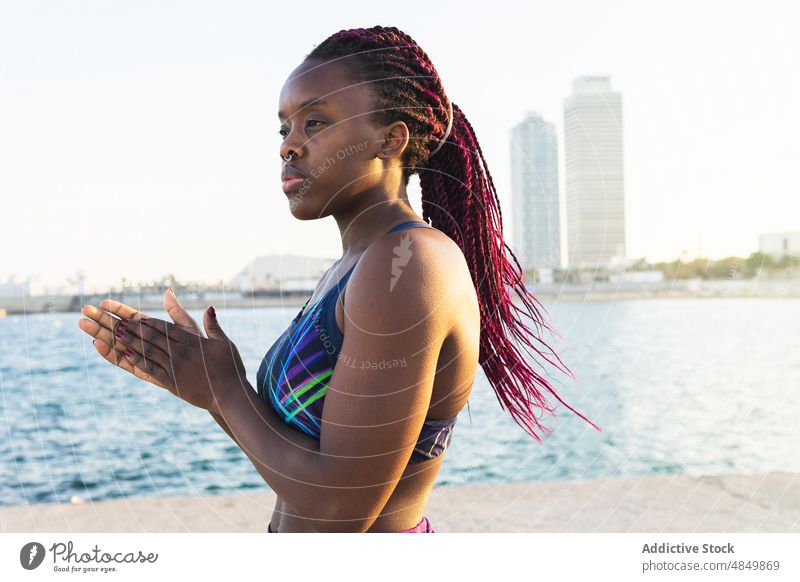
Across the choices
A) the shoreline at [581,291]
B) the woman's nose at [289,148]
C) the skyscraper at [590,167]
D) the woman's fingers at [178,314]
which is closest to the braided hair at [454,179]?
the woman's nose at [289,148]

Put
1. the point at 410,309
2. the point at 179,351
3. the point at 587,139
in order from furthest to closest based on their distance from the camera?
the point at 587,139 → the point at 179,351 → the point at 410,309

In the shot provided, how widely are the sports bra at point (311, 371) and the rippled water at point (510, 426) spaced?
117 centimetres

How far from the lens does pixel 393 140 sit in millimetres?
946

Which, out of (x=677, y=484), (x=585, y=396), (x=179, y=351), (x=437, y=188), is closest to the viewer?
(x=179, y=351)

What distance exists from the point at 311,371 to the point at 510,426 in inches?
381

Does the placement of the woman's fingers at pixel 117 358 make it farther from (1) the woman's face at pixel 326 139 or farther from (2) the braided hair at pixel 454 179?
(2) the braided hair at pixel 454 179

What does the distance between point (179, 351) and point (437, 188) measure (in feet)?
1.55

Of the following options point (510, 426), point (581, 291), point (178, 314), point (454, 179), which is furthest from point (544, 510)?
point (510, 426)

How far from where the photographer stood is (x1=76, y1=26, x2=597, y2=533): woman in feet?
2.62

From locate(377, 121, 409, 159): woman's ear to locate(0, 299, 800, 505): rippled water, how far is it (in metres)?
1.21

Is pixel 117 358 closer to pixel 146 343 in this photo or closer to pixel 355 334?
pixel 146 343

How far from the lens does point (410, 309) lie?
2.56 ft
